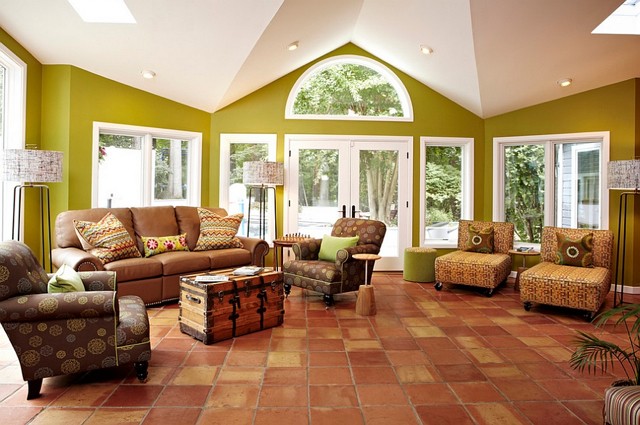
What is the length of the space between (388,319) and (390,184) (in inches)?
120

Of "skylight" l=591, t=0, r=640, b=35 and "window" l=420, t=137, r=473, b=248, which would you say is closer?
"skylight" l=591, t=0, r=640, b=35

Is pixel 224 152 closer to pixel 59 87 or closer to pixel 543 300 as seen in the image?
pixel 59 87

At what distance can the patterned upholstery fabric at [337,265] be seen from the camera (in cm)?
511

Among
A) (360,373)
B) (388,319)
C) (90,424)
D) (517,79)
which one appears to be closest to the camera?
(90,424)

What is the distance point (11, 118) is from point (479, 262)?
211 inches

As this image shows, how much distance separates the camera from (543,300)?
4.95 meters

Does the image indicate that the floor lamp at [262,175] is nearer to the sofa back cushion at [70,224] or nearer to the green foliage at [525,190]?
the sofa back cushion at [70,224]

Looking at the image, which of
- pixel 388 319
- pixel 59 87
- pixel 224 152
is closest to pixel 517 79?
pixel 388 319

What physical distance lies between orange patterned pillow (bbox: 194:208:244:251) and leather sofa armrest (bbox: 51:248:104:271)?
1.41 metres

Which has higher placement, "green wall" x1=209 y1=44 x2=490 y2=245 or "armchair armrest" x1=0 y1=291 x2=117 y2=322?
"green wall" x1=209 y1=44 x2=490 y2=245

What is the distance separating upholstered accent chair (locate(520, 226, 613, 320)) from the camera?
185 inches

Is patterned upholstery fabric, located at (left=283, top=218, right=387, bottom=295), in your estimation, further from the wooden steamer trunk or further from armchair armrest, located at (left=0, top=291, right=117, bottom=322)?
armchair armrest, located at (left=0, top=291, right=117, bottom=322)

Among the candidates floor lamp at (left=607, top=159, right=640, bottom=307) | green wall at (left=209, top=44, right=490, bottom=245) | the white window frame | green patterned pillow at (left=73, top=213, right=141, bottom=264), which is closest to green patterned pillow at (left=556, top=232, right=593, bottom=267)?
Result: floor lamp at (left=607, top=159, right=640, bottom=307)

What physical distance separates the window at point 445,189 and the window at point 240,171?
2.35 metres
